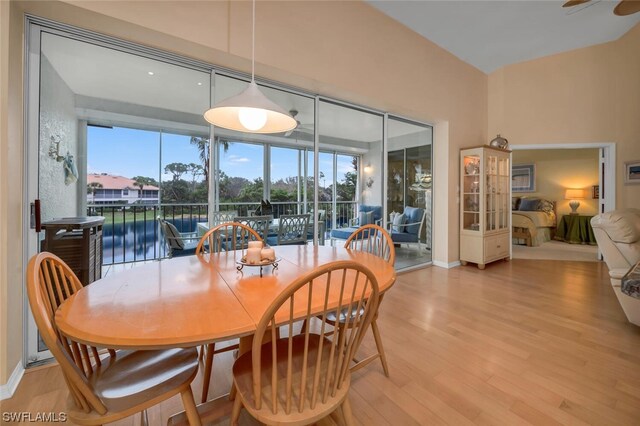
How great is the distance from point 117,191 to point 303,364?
2.31 metres

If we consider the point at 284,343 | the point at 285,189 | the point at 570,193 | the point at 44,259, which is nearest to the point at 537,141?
the point at 570,193

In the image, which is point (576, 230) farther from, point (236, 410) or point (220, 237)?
point (236, 410)

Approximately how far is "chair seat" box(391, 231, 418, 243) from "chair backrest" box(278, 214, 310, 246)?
1619mm

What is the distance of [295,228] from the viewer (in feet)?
11.1

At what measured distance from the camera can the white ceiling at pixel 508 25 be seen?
3.29 m

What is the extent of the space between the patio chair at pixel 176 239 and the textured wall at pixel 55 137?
0.69 m

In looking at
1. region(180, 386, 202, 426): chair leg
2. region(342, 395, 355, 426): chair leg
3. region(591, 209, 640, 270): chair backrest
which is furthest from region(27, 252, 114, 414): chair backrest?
region(591, 209, 640, 270): chair backrest

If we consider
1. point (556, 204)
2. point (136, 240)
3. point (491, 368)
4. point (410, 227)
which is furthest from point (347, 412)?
point (556, 204)

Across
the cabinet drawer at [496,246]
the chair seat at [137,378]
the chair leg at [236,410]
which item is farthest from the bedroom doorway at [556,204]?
the chair seat at [137,378]

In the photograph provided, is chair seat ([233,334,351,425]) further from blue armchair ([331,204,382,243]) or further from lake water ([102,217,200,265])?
blue armchair ([331,204,382,243])

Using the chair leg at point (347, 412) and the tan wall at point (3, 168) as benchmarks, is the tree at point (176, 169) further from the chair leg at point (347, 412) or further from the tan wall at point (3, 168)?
the chair leg at point (347, 412)

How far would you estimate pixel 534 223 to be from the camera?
6.25m

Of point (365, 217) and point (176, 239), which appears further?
point (365, 217)

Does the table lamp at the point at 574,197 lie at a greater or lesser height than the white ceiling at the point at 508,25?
lesser
